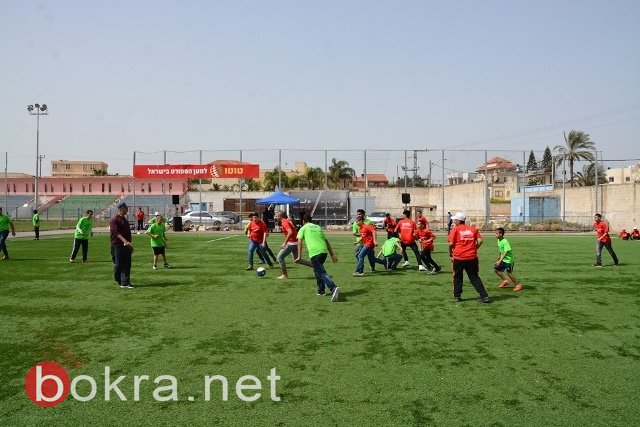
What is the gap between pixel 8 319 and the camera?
28.8 feet

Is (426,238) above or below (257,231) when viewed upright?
below

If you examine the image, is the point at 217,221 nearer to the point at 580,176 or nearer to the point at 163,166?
the point at 163,166

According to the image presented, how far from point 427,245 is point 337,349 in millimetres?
7752

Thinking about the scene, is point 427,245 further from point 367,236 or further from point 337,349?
point 337,349

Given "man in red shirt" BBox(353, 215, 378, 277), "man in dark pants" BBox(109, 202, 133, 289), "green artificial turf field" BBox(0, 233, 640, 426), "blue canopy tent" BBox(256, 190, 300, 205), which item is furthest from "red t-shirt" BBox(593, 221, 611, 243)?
"blue canopy tent" BBox(256, 190, 300, 205)

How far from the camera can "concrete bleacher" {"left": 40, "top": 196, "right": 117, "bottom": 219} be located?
59.5m

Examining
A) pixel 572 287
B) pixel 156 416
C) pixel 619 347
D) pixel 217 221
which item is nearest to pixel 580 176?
pixel 217 221

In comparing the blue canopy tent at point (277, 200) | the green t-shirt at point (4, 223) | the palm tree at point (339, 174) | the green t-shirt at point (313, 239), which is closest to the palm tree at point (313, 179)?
the palm tree at point (339, 174)

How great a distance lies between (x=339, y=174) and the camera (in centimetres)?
5816

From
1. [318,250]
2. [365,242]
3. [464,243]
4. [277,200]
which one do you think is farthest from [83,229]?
[277,200]

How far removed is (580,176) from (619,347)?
66222 mm

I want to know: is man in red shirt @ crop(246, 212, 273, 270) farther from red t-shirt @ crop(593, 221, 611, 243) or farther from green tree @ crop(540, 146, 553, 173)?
green tree @ crop(540, 146, 553, 173)

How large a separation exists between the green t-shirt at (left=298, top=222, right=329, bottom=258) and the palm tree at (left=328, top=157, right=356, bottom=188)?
37.8 m

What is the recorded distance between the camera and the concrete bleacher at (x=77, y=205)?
59.5 meters
